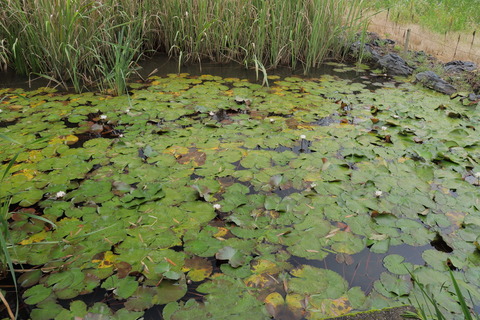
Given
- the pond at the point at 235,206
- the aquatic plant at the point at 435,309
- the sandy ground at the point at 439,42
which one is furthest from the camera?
the sandy ground at the point at 439,42

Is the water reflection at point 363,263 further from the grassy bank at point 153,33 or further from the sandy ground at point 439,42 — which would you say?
the sandy ground at point 439,42

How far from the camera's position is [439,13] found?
6.46 metres

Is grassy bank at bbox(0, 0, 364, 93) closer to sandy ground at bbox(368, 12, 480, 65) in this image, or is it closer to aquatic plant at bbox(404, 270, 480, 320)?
sandy ground at bbox(368, 12, 480, 65)

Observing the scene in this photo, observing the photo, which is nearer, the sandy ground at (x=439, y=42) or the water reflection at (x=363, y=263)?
the water reflection at (x=363, y=263)

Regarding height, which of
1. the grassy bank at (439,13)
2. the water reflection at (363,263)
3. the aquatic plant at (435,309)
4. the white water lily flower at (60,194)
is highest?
the grassy bank at (439,13)

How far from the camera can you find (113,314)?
134 centimetres

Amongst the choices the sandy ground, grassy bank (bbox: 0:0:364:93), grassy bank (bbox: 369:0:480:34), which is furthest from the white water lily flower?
grassy bank (bbox: 369:0:480:34)

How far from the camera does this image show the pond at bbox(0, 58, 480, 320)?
1456 millimetres

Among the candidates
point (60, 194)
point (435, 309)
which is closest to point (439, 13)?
point (435, 309)

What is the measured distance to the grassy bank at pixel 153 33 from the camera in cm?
338

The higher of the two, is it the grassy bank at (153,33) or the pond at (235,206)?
the grassy bank at (153,33)

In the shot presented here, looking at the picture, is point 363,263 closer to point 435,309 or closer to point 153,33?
point 435,309

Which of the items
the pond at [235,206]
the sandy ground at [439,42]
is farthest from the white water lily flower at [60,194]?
the sandy ground at [439,42]

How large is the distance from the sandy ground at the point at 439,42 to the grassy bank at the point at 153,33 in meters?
1.49
